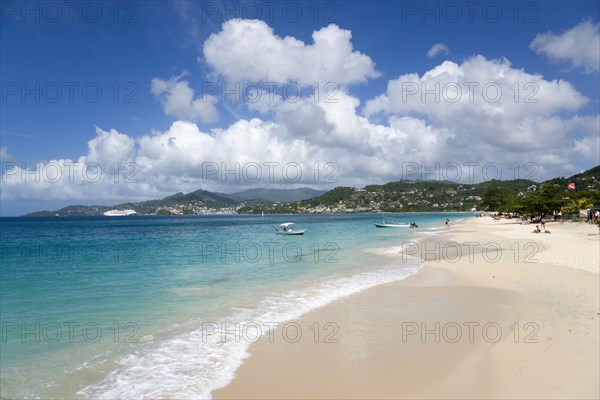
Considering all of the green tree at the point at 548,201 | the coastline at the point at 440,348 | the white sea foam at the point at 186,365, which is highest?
the green tree at the point at 548,201

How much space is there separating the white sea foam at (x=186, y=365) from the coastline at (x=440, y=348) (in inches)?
18.7

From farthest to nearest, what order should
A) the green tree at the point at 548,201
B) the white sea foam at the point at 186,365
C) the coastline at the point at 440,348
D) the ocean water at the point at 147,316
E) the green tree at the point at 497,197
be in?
1. the green tree at the point at 497,197
2. the green tree at the point at 548,201
3. the ocean water at the point at 147,316
4. the white sea foam at the point at 186,365
5. the coastline at the point at 440,348

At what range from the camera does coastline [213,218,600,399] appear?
691 centimetres

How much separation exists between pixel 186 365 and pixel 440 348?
611cm

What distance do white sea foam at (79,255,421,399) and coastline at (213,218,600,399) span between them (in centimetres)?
47

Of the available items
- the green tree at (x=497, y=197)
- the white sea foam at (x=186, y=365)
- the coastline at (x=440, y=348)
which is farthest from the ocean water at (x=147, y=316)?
the green tree at (x=497, y=197)

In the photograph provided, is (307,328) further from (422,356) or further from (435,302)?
(435,302)

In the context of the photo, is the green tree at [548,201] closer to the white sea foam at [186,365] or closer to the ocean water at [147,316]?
the ocean water at [147,316]

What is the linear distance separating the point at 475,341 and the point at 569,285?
27.4 feet

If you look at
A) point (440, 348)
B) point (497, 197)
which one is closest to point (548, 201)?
point (440, 348)

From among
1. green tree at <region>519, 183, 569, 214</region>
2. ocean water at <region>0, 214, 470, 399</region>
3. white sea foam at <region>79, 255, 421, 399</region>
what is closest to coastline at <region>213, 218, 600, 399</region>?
white sea foam at <region>79, 255, 421, 399</region>

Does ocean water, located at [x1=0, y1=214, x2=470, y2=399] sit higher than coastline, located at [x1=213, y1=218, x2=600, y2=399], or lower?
lower

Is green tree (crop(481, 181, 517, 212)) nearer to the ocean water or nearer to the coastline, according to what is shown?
the ocean water

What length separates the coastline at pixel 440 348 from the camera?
6.91m
